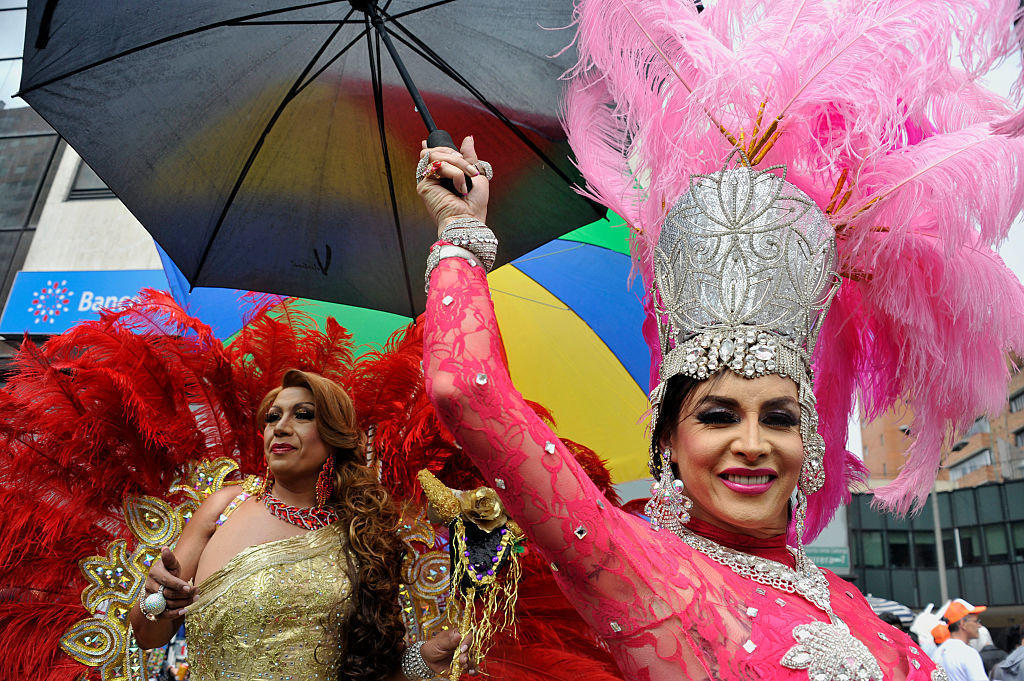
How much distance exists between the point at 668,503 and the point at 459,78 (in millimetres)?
1516

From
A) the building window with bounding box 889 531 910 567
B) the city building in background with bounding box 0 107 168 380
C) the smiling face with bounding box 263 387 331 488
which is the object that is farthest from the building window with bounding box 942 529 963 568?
the smiling face with bounding box 263 387 331 488

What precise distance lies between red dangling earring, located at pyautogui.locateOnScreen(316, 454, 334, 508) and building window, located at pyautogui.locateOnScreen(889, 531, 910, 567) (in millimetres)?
22909

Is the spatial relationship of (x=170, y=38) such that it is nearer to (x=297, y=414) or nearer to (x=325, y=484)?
(x=297, y=414)

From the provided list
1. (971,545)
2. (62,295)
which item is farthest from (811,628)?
(971,545)

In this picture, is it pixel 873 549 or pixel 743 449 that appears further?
pixel 873 549

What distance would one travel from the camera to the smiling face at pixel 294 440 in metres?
2.70

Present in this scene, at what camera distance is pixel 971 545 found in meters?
20.5

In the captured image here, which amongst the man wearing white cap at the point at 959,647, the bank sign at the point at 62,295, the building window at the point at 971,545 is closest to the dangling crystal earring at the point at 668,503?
the man wearing white cap at the point at 959,647

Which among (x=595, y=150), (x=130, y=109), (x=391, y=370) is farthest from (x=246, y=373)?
(x=595, y=150)

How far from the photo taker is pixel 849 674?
1.49 meters

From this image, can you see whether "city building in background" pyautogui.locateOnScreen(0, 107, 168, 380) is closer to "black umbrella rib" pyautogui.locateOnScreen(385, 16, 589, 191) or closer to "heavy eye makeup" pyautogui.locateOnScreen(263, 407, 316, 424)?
"heavy eye makeup" pyautogui.locateOnScreen(263, 407, 316, 424)

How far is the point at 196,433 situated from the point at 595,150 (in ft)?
6.03

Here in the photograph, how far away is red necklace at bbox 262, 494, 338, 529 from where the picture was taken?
8.87 ft

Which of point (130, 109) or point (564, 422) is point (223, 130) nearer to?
point (130, 109)
